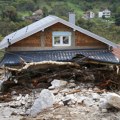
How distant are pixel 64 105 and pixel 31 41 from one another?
8.94 m

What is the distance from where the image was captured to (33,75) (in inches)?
568

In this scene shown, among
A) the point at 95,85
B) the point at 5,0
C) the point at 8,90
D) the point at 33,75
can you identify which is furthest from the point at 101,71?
the point at 5,0

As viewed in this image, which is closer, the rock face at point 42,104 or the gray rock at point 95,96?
the rock face at point 42,104

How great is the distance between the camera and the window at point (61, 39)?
19261mm

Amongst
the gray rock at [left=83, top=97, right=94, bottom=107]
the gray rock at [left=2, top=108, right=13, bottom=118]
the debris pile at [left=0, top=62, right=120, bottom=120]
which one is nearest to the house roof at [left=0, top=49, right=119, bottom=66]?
the debris pile at [left=0, top=62, right=120, bottom=120]

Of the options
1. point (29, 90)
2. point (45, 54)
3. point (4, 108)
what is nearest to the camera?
point (4, 108)

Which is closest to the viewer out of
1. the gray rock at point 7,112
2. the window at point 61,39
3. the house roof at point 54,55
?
the gray rock at point 7,112

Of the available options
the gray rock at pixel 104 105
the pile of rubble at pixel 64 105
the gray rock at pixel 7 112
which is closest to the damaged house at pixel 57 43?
the pile of rubble at pixel 64 105

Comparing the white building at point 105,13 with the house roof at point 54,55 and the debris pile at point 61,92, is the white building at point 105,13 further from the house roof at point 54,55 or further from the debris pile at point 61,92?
the debris pile at point 61,92

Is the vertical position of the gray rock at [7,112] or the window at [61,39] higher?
the window at [61,39]

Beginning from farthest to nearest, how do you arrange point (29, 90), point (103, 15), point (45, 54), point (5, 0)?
1. point (5, 0)
2. point (103, 15)
3. point (45, 54)
4. point (29, 90)

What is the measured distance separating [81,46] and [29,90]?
283 inches

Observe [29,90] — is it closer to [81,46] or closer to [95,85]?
[95,85]

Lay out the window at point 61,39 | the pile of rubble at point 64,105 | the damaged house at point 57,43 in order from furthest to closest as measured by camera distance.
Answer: the window at point 61,39 → the damaged house at point 57,43 → the pile of rubble at point 64,105
